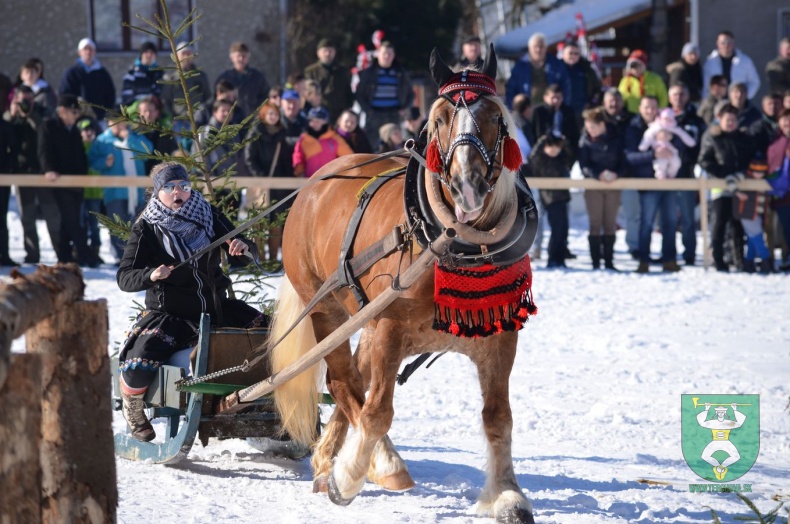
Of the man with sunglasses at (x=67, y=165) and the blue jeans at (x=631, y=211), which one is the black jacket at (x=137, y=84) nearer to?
the man with sunglasses at (x=67, y=165)

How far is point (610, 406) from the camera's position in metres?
7.14

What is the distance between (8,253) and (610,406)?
7786 mm

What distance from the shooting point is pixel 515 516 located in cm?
470

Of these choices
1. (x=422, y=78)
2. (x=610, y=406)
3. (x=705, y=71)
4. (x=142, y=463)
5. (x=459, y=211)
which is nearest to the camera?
(x=459, y=211)

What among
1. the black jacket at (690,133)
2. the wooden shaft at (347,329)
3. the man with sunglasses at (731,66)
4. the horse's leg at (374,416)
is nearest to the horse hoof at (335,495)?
the horse's leg at (374,416)

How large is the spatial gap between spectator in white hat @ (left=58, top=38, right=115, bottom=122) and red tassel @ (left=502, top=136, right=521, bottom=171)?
1060cm

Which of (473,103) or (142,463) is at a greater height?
(473,103)

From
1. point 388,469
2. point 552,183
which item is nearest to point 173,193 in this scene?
point 388,469

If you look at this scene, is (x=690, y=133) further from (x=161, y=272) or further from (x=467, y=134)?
(x=467, y=134)

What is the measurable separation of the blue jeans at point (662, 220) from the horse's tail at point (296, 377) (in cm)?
746

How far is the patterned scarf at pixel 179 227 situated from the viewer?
5832 mm

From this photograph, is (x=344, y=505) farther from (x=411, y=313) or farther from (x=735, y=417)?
(x=735, y=417)

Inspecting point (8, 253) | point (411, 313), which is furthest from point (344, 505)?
point (8, 253)

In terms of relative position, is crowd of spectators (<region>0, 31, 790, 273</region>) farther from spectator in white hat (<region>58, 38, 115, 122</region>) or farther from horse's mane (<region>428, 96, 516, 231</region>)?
horse's mane (<region>428, 96, 516, 231</region>)
